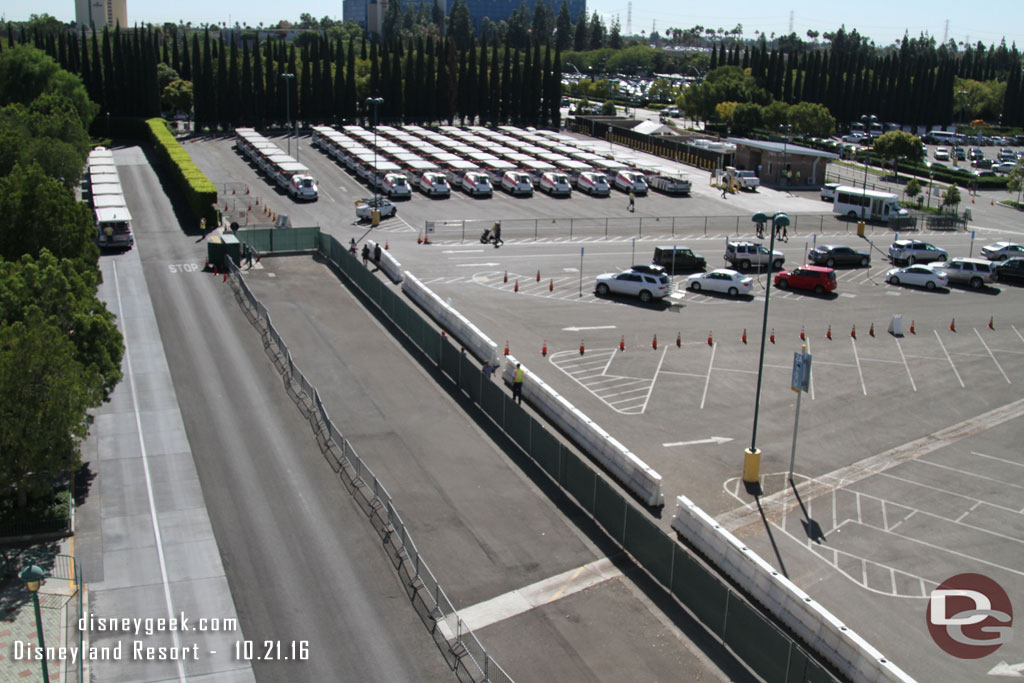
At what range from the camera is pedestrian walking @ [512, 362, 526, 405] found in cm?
3319

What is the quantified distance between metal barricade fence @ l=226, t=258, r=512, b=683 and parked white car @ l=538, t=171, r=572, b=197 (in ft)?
156

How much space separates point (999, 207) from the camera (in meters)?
84.1

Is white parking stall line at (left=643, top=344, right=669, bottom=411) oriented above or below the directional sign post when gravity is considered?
below

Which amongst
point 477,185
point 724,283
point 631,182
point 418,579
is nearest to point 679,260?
point 724,283

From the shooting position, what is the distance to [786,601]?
832 inches

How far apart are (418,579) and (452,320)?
19.8 m

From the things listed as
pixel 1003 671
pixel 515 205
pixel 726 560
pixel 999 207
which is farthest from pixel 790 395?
pixel 999 207

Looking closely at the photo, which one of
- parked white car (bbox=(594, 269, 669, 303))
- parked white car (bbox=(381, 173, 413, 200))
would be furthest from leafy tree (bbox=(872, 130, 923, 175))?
parked white car (bbox=(594, 269, 669, 303))

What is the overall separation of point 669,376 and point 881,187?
63621 mm

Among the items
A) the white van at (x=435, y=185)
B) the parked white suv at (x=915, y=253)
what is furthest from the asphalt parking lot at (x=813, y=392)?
the white van at (x=435, y=185)

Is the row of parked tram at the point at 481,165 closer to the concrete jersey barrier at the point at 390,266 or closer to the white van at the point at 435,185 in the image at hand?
the white van at the point at 435,185

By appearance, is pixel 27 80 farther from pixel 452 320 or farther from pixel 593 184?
pixel 452 320

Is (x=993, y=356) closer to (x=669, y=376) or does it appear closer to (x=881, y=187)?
(x=669, y=376)

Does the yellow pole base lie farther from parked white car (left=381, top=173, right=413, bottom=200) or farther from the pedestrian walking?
parked white car (left=381, top=173, right=413, bottom=200)
